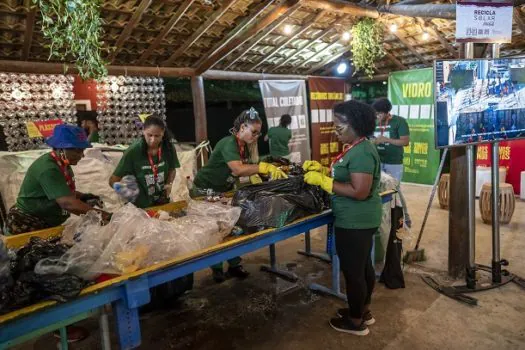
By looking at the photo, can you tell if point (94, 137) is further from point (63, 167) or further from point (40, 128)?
point (63, 167)

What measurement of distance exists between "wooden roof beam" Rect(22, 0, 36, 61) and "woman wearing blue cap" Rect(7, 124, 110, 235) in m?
2.67

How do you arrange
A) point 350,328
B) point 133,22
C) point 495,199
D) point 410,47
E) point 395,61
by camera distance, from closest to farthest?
point 350,328 < point 495,199 < point 133,22 < point 410,47 < point 395,61

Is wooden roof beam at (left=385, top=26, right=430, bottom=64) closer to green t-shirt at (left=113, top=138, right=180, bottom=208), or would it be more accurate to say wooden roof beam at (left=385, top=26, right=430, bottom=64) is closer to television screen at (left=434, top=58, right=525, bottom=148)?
television screen at (left=434, top=58, right=525, bottom=148)

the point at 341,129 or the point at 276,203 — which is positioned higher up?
the point at 341,129

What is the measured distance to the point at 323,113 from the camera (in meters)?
9.46

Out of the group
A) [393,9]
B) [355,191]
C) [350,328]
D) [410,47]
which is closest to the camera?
[355,191]

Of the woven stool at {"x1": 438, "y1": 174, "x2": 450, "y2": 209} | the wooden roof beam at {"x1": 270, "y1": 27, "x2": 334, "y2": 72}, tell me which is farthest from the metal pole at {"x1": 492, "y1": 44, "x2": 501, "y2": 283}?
the wooden roof beam at {"x1": 270, "y1": 27, "x2": 334, "y2": 72}

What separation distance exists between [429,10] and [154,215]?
4441 millimetres

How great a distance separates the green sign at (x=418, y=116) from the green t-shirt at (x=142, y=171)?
634 centimetres

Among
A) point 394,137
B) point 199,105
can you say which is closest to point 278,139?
point 199,105

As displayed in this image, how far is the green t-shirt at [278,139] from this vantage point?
790 cm

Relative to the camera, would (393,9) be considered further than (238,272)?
Yes

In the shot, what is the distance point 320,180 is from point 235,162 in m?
0.84

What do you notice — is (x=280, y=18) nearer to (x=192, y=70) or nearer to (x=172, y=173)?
(x=192, y=70)
